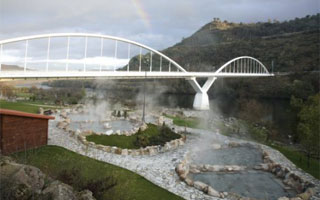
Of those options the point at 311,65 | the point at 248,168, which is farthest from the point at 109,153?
the point at 311,65

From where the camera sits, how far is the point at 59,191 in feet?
11.5

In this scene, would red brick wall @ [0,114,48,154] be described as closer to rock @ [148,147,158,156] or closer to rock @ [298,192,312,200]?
rock @ [148,147,158,156]

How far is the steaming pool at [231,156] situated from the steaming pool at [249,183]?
1.06 metres

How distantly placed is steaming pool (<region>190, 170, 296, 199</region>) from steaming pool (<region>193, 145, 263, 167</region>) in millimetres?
1058

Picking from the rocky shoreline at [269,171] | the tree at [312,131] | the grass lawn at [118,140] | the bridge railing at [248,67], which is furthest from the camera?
the bridge railing at [248,67]

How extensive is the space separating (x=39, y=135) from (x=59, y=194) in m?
6.24

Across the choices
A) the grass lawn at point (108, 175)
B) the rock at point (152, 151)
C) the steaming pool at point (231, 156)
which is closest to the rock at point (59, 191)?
the grass lawn at point (108, 175)

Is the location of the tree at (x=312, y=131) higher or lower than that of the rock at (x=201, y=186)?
higher

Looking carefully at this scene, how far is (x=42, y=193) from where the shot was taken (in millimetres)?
3379

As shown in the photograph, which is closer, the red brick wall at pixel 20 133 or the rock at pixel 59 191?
the rock at pixel 59 191

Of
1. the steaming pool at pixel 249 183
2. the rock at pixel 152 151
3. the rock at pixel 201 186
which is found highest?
the rock at pixel 152 151

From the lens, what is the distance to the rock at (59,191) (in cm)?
343

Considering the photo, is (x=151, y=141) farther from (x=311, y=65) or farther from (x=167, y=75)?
(x=311, y=65)

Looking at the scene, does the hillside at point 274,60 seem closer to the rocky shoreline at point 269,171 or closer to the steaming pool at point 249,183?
the rocky shoreline at point 269,171
